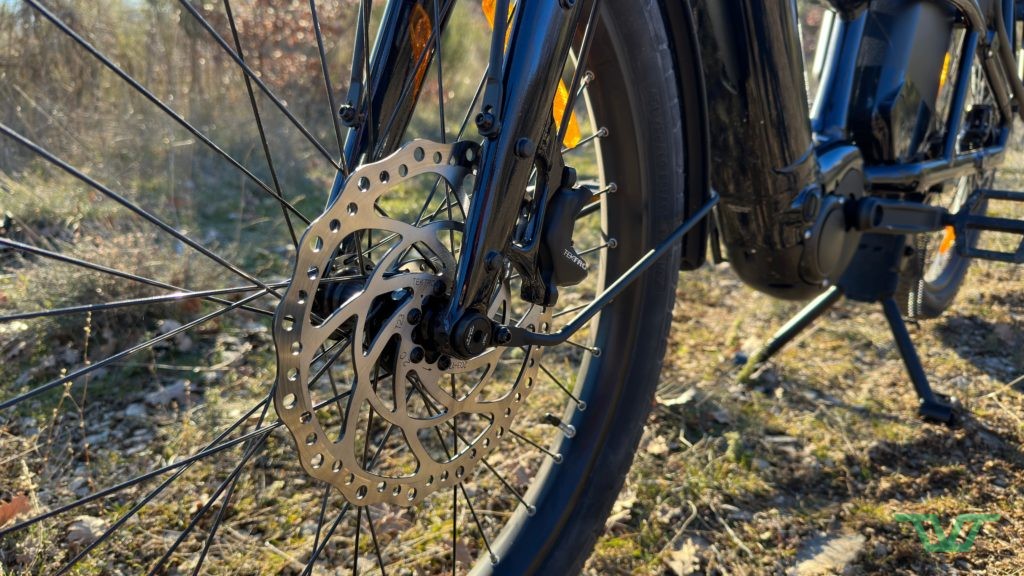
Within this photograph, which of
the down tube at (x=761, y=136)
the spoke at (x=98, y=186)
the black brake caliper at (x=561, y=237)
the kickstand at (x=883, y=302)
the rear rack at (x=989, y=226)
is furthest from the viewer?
the kickstand at (x=883, y=302)

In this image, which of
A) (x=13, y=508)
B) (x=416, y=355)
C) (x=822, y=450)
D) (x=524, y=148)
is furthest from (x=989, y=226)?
(x=13, y=508)

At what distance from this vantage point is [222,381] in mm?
2076

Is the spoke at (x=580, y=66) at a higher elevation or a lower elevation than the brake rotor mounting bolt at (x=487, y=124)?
higher

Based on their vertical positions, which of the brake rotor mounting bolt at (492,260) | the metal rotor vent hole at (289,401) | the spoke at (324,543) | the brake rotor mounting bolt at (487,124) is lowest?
the spoke at (324,543)

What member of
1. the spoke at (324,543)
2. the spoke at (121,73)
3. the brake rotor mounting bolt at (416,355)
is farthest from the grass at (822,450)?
the spoke at (121,73)

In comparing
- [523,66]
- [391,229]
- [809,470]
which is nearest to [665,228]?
[523,66]

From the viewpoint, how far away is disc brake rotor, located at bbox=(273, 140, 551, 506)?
837mm

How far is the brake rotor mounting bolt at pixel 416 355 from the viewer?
3.13ft

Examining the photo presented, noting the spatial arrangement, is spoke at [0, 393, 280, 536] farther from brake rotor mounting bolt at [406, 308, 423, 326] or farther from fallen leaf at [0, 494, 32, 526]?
fallen leaf at [0, 494, 32, 526]

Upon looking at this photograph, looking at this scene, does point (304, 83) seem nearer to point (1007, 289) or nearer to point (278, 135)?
point (278, 135)

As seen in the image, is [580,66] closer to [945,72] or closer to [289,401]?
[289,401]

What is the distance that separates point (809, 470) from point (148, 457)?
1.50 m
